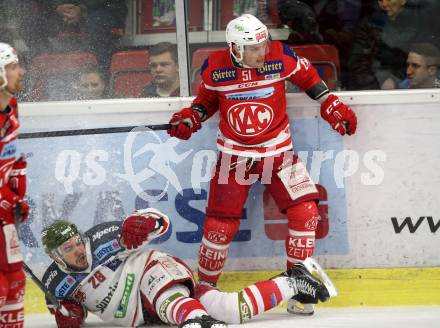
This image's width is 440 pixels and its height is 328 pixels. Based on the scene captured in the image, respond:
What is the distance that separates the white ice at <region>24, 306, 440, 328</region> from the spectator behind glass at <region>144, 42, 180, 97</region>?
1211 mm

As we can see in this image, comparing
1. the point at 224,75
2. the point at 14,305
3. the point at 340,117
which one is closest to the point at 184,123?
the point at 224,75

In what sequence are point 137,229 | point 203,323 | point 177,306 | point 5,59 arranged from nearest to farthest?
point 5,59 → point 203,323 → point 177,306 → point 137,229

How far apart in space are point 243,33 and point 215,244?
1.03 metres

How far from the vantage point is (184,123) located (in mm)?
5504

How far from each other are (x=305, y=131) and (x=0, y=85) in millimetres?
1932

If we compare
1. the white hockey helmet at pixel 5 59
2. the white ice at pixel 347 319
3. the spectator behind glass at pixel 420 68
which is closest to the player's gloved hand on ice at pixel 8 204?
the white hockey helmet at pixel 5 59

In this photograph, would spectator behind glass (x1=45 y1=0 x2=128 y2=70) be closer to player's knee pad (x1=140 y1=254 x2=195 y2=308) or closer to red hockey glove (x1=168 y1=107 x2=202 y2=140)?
red hockey glove (x1=168 y1=107 x2=202 y2=140)

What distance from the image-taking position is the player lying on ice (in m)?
4.95

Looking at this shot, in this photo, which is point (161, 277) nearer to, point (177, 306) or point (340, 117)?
point (177, 306)

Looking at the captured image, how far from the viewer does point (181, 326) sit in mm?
4668

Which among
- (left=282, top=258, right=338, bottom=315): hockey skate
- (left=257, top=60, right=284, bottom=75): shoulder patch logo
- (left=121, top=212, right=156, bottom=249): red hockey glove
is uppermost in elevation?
(left=257, top=60, right=284, bottom=75): shoulder patch logo

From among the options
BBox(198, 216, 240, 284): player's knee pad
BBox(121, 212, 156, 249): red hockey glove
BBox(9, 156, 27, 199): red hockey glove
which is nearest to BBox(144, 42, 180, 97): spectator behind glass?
BBox(198, 216, 240, 284): player's knee pad

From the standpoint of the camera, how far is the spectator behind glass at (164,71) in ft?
19.1

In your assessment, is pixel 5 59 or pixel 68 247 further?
pixel 68 247
